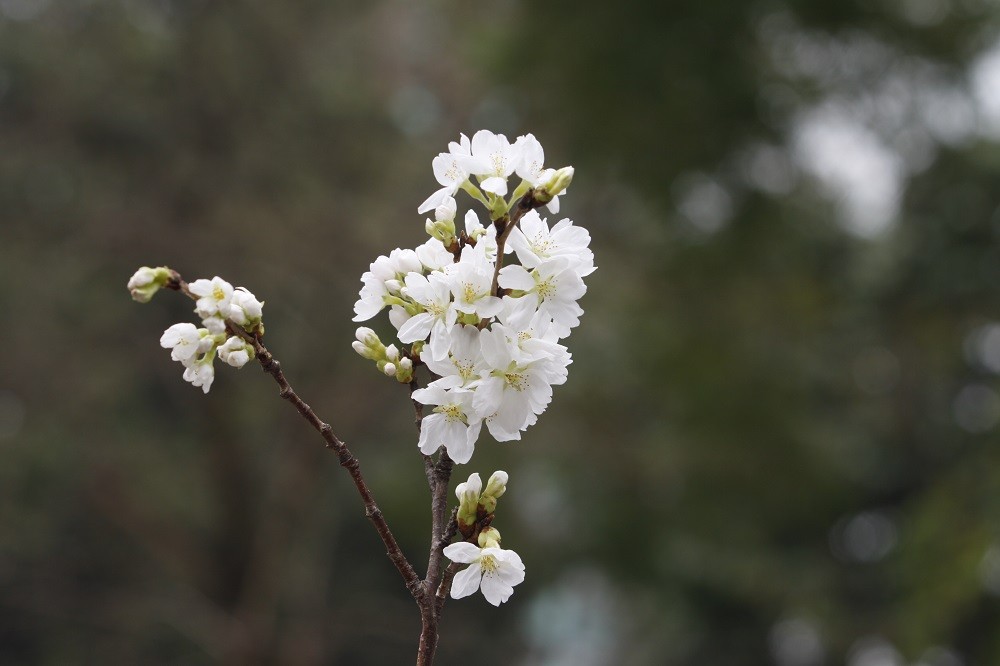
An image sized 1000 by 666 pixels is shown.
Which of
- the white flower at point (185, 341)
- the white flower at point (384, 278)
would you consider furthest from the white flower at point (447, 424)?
the white flower at point (185, 341)

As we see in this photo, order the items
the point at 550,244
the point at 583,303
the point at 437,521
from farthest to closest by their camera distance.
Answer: the point at 583,303, the point at 550,244, the point at 437,521

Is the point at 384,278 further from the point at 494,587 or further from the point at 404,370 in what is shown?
the point at 494,587

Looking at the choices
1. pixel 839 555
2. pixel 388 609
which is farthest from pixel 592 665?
pixel 388 609

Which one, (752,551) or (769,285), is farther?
(752,551)

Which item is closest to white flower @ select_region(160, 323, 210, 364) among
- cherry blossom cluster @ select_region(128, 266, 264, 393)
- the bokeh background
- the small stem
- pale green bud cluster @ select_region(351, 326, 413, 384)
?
cherry blossom cluster @ select_region(128, 266, 264, 393)

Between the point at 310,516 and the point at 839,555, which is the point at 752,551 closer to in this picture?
the point at 839,555

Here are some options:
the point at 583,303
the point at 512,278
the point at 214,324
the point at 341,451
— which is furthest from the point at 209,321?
the point at 583,303

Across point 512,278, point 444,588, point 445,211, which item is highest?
point 445,211
